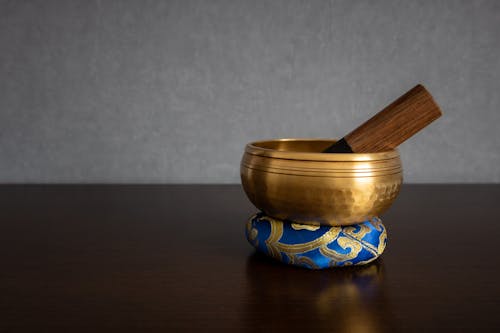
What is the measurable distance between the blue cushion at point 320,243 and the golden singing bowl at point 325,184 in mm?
14

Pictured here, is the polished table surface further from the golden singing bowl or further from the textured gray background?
the textured gray background

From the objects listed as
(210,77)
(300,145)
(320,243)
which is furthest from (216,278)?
(210,77)

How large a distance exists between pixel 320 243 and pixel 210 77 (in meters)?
0.79

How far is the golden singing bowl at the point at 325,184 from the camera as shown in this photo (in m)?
0.50

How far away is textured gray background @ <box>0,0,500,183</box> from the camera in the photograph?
3.86 feet

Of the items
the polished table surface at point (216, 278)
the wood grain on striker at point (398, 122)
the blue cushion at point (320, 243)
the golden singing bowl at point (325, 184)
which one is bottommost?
the polished table surface at point (216, 278)

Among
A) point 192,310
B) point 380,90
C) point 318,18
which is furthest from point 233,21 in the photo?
point 192,310

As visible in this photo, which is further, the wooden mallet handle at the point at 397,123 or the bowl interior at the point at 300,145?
the bowl interior at the point at 300,145

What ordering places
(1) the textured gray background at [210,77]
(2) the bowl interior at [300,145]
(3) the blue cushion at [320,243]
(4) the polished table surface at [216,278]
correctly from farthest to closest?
(1) the textured gray background at [210,77]
(2) the bowl interior at [300,145]
(3) the blue cushion at [320,243]
(4) the polished table surface at [216,278]

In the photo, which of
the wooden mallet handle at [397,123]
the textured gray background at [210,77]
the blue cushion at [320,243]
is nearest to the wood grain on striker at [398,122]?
the wooden mallet handle at [397,123]

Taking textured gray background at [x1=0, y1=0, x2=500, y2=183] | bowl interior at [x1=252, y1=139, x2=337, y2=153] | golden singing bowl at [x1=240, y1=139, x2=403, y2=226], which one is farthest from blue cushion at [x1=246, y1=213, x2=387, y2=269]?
textured gray background at [x1=0, y1=0, x2=500, y2=183]

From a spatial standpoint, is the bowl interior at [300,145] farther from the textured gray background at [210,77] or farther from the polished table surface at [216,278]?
the textured gray background at [210,77]

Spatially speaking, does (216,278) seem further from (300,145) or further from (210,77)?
(210,77)

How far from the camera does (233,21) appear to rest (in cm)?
118
